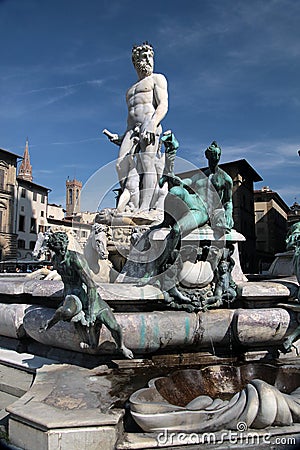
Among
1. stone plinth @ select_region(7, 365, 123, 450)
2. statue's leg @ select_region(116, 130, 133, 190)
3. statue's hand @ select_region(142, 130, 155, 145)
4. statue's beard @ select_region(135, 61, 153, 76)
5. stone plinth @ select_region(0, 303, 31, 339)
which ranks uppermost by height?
statue's beard @ select_region(135, 61, 153, 76)

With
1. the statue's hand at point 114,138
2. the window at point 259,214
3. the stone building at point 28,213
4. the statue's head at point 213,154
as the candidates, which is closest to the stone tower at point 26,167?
the stone building at point 28,213

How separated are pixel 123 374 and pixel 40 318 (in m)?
1.02

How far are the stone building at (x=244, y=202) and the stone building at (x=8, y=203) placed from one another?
931 inches

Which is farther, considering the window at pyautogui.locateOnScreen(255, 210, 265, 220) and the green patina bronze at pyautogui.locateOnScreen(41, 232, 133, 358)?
the window at pyautogui.locateOnScreen(255, 210, 265, 220)

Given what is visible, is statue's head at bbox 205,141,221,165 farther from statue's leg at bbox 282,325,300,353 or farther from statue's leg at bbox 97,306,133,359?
statue's leg at bbox 97,306,133,359

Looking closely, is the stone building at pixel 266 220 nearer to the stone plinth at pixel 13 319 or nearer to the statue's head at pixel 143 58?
the statue's head at pixel 143 58

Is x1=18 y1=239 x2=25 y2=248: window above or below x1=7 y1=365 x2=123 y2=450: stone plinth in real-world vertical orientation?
above

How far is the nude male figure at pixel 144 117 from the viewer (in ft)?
27.7

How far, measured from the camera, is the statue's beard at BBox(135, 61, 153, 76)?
346 inches

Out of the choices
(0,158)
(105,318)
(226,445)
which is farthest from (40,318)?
(0,158)

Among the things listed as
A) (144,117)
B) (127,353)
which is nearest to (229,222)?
(127,353)

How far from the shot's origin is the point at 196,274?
14.3 ft

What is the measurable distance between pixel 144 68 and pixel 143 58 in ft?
0.67

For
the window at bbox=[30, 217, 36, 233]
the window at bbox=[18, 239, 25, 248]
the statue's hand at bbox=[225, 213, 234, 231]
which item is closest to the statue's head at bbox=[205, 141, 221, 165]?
the statue's hand at bbox=[225, 213, 234, 231]
